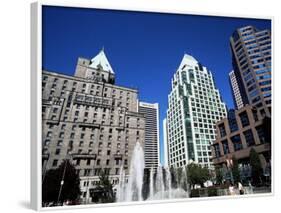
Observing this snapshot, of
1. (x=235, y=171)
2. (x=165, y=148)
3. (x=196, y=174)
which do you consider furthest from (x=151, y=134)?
(x=235, y=171)

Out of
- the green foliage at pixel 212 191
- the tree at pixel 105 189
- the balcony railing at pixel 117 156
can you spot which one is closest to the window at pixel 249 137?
the green foliage at pixel 212 191

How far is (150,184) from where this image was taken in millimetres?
8000

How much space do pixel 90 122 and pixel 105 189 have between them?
4.93 feet

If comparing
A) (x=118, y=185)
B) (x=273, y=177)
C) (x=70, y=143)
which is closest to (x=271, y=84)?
(x=273, y=177)

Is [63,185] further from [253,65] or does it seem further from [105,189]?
[253,65]

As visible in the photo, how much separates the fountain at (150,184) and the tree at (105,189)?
17 centimetres

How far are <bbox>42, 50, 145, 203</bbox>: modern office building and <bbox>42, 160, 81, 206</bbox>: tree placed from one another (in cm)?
12

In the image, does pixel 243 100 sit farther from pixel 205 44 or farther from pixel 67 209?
pixel 67 209

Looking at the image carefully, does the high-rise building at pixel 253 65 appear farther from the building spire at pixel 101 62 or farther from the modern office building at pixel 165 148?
the building spire at pixel 101 62

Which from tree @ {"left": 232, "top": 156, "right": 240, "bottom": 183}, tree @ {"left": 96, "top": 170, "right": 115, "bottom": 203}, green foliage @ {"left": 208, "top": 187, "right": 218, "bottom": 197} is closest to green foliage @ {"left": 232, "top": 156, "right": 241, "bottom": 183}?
tree @ {"left": 232, "top": 156, "right": 240, "bottom": 183}

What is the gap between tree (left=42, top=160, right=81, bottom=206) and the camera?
22.2 feet

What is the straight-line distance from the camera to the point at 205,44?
8.84 meters

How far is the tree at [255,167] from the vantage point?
29.1 ft

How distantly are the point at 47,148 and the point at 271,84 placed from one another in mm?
5539
